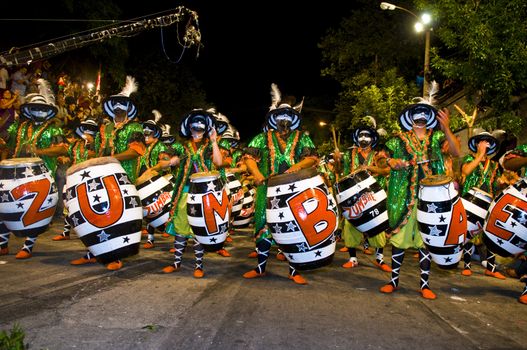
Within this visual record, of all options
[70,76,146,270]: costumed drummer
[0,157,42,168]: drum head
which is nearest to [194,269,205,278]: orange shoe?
[70,76,146,270]: costumed drummer

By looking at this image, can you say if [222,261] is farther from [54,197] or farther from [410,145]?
[410,145]

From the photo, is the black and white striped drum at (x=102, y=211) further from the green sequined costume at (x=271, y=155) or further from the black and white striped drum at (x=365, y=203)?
the black and white striped drum at (x=365, y=203)

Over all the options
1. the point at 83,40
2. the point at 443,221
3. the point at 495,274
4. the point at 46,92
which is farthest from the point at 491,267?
the point at 83,40

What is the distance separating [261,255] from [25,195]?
3013mm

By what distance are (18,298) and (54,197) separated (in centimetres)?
201

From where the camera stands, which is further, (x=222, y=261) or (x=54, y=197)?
(x=222, y=261)

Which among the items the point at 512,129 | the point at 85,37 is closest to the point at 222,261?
the point at 512,129

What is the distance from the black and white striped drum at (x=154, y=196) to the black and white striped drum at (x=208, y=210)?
1.85 m

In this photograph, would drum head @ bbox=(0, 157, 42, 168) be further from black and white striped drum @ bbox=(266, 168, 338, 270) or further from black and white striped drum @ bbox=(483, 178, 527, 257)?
black and white striped drum @ bbox=(483, 178, 527, 257)

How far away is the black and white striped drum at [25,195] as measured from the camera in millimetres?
5500

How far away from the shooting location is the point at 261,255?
18.6 feet

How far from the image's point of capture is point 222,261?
680cm

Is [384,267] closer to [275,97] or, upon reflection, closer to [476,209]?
[476,209]

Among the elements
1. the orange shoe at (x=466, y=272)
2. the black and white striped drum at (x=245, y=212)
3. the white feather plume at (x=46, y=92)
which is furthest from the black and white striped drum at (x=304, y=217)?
the black and white striped drum at (x=245, y=212)
